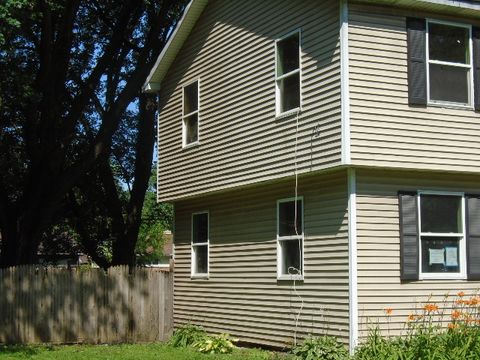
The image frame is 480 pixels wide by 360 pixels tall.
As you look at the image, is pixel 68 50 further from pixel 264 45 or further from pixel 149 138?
pixel 264 45

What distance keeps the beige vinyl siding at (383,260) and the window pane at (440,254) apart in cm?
26

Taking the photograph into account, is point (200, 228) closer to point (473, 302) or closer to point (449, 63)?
point (449, 63)

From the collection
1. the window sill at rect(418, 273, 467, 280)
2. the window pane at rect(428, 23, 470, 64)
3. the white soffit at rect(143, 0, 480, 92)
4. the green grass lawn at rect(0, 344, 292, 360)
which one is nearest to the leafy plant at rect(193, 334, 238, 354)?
the green grass lawn at rect(0, 344, 292, 360)

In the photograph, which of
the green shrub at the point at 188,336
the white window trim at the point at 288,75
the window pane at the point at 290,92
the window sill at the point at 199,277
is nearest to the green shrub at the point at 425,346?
the white window trim at the point at 288,75

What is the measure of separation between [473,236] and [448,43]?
371 cm

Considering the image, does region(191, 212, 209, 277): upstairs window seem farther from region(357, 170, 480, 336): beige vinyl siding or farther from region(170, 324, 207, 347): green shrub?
region(357, 170, 480, 336): beige vinyl siding

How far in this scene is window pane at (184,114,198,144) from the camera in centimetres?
1945

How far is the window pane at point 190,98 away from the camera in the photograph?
1959 cm

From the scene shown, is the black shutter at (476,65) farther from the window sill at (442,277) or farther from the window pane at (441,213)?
the window sill at (442,277)

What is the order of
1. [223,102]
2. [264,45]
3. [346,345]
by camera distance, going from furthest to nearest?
[223,102] → [264,45] → [346,345]

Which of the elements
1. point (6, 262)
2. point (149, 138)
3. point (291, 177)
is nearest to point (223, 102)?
point (291, 177)

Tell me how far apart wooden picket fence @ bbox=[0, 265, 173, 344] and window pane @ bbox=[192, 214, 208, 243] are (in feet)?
4.50

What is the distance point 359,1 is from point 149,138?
17.8 m

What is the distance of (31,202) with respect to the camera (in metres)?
25.0
